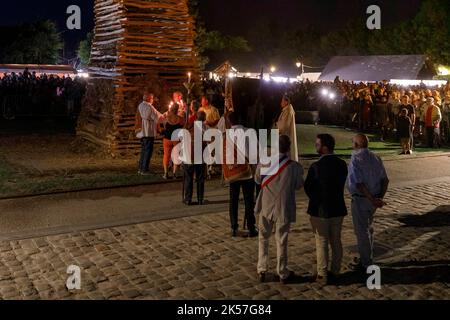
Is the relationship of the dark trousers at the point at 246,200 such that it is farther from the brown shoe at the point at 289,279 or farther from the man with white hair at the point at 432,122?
the man with white hair at the point at 432,122

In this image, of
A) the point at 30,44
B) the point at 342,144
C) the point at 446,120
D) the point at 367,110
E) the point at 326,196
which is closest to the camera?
the point at 326,196

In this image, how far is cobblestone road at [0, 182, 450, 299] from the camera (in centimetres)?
626

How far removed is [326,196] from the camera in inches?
249

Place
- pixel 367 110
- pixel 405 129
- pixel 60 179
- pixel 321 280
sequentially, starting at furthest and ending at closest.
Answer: pixel 367 110
pixel 405 129
pixel 60 179
pixel 321 280

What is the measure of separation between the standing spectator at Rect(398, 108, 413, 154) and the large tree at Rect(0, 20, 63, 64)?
63.2 metres

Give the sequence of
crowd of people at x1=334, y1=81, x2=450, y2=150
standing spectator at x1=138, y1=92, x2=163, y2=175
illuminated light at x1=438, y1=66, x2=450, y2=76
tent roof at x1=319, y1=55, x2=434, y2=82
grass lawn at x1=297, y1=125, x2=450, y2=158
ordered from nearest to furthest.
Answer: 1. standing spectator at x1=138, y1=92, x2=163, y2=175
2. grass lawn at x1=297, y1=125, x2=450, y2=158
3. crowd of people at x1=334, y1=81, x2=450, y2=150
4. tent roof at x1=319, y1=55, x2=434, y2=82
5. illuminated light at x1=438, y1=66, x2=450, y2=76

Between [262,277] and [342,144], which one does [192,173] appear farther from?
[342,144]

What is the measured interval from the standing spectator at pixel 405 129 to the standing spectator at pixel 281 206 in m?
11.3

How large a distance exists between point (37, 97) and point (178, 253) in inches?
865

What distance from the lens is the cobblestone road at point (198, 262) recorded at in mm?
6258
